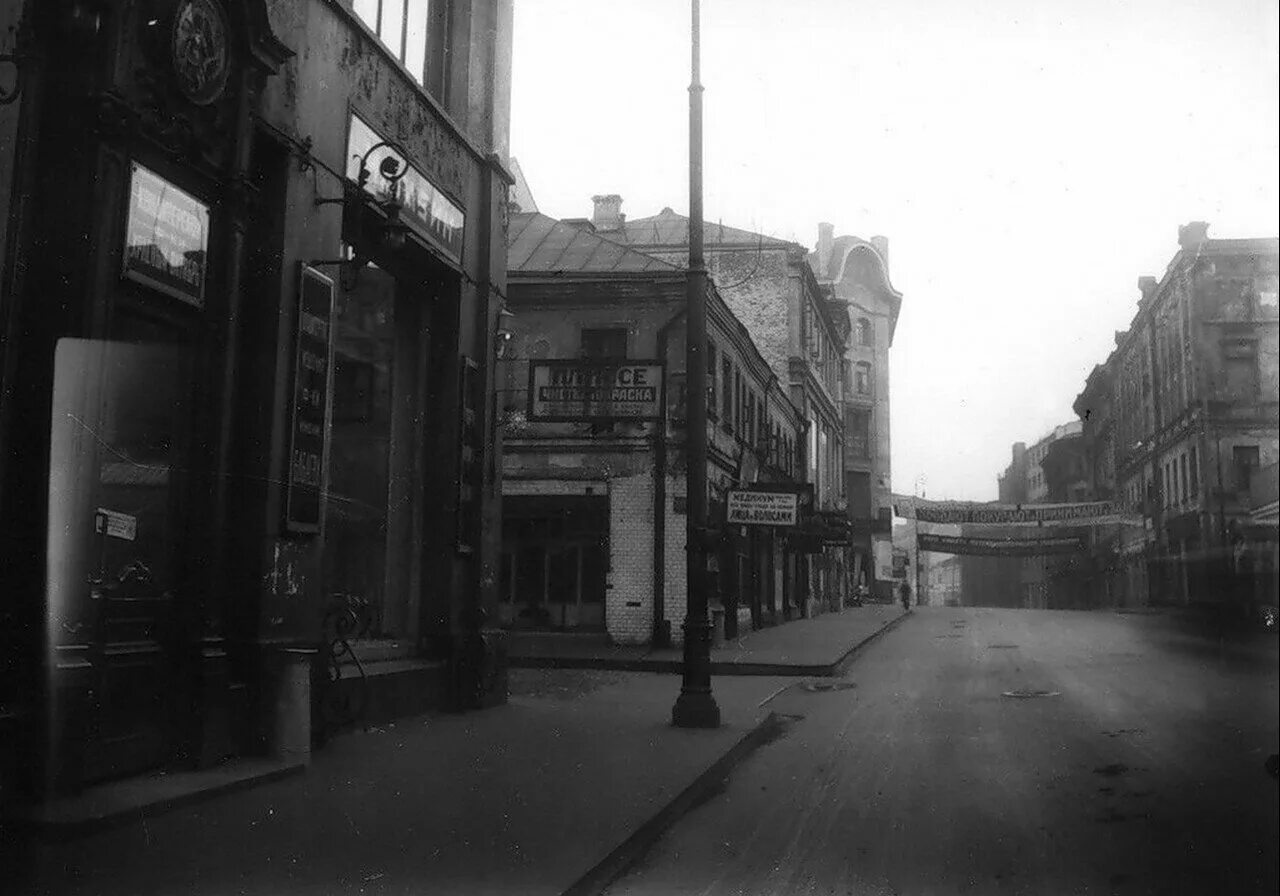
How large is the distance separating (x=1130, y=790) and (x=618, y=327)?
17.1 m

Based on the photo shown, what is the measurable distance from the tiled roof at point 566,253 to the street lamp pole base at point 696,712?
553 inches

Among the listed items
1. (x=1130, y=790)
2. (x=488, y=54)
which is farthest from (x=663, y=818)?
(x=488, y=54)

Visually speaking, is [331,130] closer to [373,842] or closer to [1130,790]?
[373,842]

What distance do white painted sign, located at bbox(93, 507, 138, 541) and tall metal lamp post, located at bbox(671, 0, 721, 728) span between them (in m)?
5.56

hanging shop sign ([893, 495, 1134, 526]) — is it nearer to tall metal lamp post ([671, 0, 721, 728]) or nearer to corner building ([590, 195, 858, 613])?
corner building ([590, 195, 858, 613])

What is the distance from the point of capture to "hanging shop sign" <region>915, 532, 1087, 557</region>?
58.7 metres

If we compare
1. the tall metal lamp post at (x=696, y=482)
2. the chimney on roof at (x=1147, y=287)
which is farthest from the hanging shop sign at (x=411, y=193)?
the chimney on roof at (x=1147, y=287)

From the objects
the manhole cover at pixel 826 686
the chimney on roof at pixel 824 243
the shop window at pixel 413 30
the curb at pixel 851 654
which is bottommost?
the manhole cover at pixel 826 686

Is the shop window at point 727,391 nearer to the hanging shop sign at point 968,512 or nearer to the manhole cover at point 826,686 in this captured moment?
the manhole cover at point 826,686

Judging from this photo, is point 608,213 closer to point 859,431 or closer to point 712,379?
point 712,379

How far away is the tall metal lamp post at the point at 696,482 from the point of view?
11.0 meters

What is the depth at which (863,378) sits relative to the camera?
2569 inches

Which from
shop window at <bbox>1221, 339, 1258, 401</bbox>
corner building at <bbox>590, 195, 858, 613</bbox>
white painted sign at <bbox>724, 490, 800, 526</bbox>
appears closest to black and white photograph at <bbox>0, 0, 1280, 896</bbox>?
shop window at <bbox>1221, 339, 1258, 401</bbox>

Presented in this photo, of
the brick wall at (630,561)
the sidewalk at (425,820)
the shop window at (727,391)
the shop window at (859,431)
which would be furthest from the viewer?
the shop window at (859,431)
